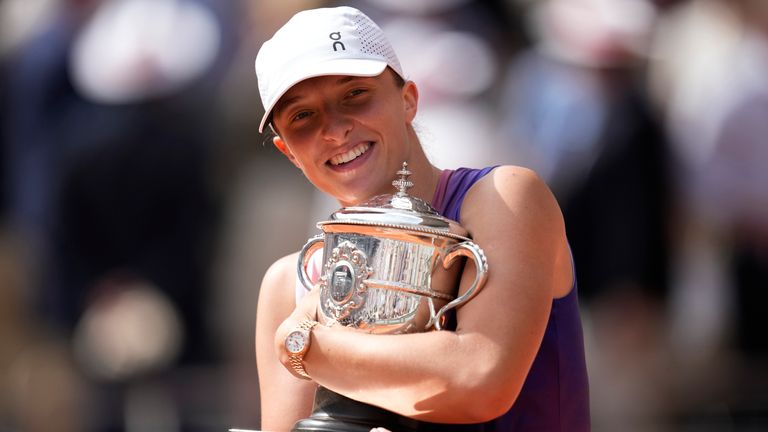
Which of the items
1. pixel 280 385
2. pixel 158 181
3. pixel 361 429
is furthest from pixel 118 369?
pixel 361 429

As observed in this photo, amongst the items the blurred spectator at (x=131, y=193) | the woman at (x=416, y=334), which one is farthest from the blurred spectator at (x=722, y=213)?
the woman at (x=416, y=334)

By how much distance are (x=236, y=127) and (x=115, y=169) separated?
0.64 metres

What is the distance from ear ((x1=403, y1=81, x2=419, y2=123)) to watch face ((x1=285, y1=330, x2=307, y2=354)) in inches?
26.1

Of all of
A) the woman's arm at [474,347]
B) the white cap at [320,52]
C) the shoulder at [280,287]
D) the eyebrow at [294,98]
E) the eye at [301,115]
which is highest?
the white cap at [320,52]

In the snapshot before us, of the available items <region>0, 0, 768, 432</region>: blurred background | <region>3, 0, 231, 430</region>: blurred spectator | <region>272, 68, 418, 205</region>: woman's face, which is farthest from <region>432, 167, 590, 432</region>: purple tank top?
→ <region>3, 0, 231, 430</region>: blurred spectator

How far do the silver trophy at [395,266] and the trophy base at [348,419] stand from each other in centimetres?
15

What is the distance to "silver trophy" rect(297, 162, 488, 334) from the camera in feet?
9.69

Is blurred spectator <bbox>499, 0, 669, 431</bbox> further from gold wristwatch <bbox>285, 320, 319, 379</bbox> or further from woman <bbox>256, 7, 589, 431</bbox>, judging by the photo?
gold wristwatch <bbox>285, 320, 319, 379</bbox>

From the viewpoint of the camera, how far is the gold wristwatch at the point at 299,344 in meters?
3.01

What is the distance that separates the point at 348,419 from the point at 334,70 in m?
0.72

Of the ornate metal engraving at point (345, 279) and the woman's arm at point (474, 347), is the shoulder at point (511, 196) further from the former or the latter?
the ornate metal engraving at point (345, 279)

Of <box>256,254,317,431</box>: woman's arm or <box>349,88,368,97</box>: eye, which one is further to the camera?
<box>256,254,317,431</box>: woman's arm

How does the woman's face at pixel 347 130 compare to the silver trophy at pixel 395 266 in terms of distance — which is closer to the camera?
the silver trophy at pixel 395 266

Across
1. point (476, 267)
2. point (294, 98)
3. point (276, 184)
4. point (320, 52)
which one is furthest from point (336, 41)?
point (276, 184)
